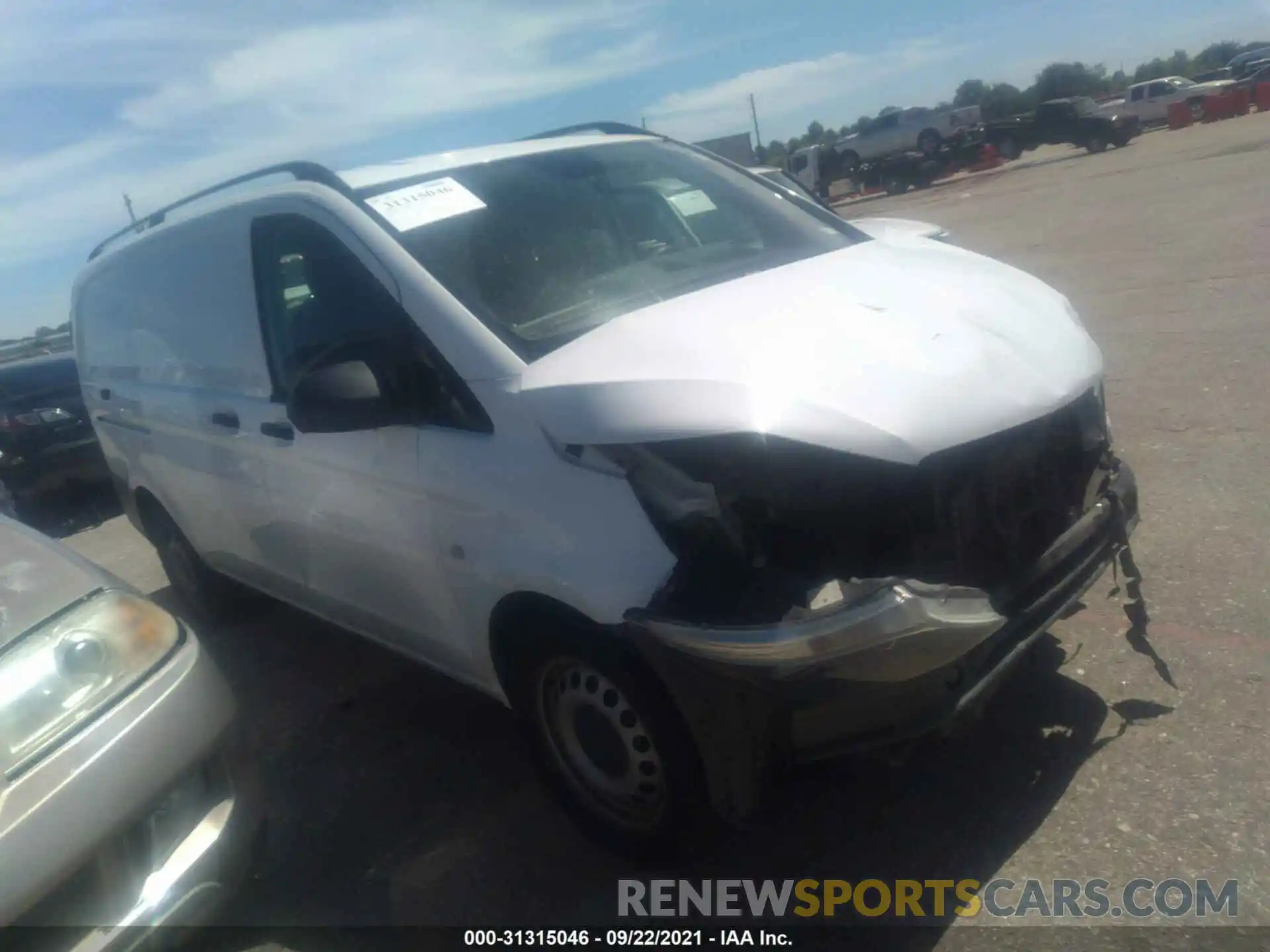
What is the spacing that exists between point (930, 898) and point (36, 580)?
2469mm

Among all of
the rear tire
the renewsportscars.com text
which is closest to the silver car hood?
the rear tire

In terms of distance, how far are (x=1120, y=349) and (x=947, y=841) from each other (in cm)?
537

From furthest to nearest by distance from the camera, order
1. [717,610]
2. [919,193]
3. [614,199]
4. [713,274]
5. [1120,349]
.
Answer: [919,193] → [1120,349] → [614,199] → [713,274] → [717,610]

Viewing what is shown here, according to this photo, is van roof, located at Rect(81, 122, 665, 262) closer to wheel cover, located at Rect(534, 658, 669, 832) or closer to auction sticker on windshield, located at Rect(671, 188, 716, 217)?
auction sticker on windshield, located at Rect(671, 188, 716, 217)

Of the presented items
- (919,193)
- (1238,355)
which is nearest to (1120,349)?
(1238,355)

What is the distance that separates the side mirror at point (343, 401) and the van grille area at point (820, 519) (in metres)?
0.92

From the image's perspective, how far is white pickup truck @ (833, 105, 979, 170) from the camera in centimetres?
3600

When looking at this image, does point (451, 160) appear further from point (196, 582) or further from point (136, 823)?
point (196, 582)

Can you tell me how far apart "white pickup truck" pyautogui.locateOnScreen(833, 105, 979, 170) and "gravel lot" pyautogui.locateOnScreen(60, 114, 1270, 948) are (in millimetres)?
33034

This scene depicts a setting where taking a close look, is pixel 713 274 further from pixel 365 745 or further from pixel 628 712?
pixel 365 745

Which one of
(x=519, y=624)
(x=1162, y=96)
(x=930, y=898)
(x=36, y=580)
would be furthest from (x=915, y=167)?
(x=36, y=580)

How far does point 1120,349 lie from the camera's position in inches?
284

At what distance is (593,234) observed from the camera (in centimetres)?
353

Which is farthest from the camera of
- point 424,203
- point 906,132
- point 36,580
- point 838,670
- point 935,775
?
point 906,132
